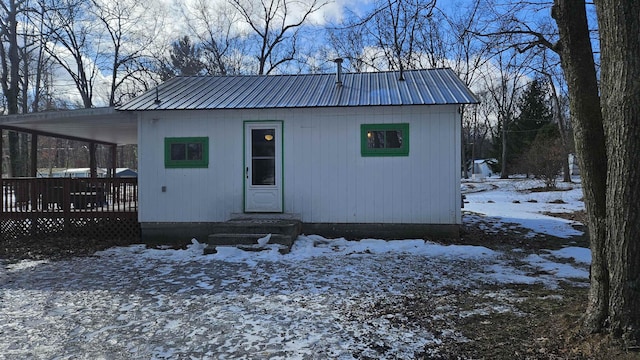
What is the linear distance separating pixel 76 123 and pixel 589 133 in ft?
A: 31.6

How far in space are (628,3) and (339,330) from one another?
3.33 metres

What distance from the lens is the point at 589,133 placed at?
3.18 metres

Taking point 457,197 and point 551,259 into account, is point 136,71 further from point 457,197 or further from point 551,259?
point 551,259

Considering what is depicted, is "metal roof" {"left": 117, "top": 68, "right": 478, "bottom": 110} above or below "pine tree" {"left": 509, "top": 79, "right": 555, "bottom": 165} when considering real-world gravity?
below

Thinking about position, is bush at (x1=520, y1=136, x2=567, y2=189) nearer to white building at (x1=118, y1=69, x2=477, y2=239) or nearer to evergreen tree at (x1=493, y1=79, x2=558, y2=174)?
evergreen tree at (x1=493, y1=79, x2=558, y2=174)

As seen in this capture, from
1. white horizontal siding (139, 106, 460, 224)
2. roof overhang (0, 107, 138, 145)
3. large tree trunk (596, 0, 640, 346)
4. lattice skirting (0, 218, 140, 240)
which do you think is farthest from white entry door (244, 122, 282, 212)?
large tree trunk (596, 0, 640, 346)

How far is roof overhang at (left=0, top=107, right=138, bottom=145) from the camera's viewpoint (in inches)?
316

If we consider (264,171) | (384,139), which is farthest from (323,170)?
(384,139)

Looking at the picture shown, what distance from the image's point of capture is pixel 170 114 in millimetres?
8258

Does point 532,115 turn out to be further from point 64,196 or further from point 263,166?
point 64,196

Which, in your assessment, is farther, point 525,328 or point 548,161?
point 548,161

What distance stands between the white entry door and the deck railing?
2627 millimetres

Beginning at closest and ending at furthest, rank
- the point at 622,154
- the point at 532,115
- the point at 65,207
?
1. the point at 622,154
2. the point at 65,207
3. the point at 532,115

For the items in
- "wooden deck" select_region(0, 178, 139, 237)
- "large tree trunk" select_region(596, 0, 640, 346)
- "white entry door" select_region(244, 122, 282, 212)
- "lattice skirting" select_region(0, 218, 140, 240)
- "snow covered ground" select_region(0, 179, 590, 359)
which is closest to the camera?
"large tree trunk" select_region(596, 0, 640, 346)
